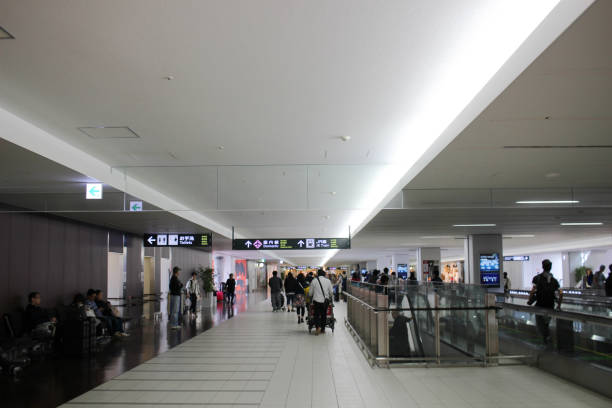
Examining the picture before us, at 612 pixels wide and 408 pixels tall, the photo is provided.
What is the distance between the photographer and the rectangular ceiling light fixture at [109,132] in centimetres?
683

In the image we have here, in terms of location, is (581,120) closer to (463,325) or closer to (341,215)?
(463,325)

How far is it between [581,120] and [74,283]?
11.0 metres

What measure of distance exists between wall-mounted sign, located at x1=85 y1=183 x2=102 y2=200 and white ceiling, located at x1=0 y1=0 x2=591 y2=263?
237mm

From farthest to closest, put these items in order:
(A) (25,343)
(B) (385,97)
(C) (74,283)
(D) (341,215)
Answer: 1. (D) (341,215)
2. (C) (74,283)
3. (A) (25,343)
4. (B) (385,97)

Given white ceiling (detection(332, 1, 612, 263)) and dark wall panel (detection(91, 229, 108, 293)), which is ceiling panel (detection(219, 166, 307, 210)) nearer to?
white ceiling (detection(332, 1, 612, 263))

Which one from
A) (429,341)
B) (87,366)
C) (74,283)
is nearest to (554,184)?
(429,341)

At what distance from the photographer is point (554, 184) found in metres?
8.38

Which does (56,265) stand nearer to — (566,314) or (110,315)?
(110,315)

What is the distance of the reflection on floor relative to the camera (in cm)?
580

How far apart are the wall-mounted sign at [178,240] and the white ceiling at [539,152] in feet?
16.3

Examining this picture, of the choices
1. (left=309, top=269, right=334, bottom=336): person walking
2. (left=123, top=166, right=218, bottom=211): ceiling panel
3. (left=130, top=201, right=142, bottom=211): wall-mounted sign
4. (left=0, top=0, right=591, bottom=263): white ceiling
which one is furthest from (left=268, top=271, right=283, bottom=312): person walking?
(left=0, top=0, right=591, bottom=263): white ceiling

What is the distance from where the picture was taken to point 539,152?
20.3 ft

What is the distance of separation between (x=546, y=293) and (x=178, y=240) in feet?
33.2

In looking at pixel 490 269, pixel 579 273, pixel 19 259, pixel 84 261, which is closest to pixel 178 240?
pixel 84 261
